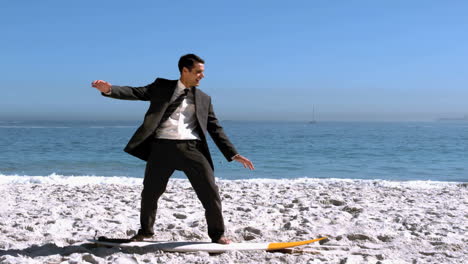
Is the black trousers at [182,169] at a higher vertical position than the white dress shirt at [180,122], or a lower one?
lower

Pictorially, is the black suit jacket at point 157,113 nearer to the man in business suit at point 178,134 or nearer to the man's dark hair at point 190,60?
the man in business suit at point 178,134

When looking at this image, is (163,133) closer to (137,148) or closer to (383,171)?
(137,148)

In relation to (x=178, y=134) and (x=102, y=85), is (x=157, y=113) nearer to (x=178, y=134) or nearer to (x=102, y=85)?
(x=178, y=134)

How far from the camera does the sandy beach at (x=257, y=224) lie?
4.15 meters

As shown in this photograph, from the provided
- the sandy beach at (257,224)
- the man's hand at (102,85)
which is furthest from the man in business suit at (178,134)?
the sandy beach at (257,224)

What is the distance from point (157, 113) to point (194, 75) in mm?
452

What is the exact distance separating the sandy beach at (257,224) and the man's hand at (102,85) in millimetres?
1416

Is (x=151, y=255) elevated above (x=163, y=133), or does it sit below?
below

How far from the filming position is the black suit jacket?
3.88 metres

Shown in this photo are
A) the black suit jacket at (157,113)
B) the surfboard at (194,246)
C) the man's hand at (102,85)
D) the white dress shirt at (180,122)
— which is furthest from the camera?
the surfboard at (194,246)

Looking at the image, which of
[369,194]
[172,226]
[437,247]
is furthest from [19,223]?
[369,194]

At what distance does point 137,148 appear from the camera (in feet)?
13.2

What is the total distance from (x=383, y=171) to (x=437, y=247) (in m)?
12.7

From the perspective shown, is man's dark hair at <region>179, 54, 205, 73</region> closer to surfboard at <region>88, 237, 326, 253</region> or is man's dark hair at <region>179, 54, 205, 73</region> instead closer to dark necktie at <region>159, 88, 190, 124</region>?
dark necktie at <region>159, 88, 190, 124</region>
